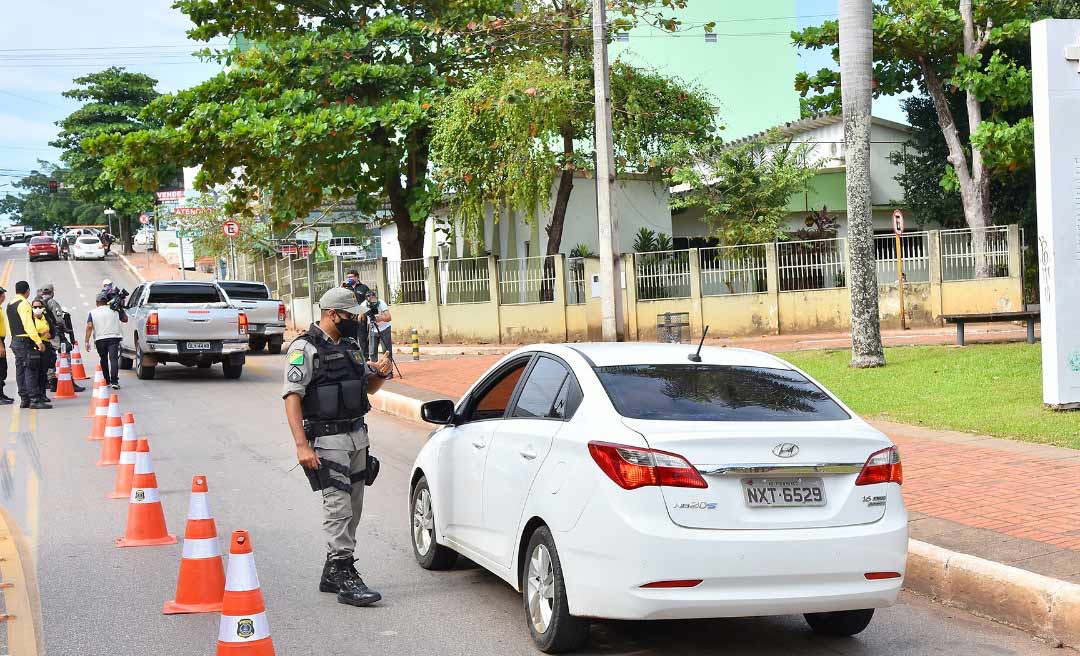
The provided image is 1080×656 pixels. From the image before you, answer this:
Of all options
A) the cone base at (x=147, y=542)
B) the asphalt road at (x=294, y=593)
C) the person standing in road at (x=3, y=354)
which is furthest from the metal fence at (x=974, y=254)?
the cone base at (x=147, y=542)

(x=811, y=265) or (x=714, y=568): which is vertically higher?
(x=811, y=265)

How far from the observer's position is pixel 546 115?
28000mm

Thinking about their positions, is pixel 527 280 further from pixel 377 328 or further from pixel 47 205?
pixel 47 205

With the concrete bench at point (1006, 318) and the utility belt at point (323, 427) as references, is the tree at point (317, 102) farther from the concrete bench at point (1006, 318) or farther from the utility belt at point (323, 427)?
the utility belt at point (323, 427)

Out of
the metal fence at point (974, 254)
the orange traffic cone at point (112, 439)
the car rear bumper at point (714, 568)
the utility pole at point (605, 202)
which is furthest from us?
the metal fence at point (974, 254)

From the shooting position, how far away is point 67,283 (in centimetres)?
5956

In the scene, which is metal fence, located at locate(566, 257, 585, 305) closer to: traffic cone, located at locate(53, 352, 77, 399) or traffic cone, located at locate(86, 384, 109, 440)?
traffic cone, located at locate(53, 352, 77, 399)

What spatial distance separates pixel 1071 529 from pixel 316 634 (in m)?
4.80

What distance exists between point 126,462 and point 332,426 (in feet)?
14.7

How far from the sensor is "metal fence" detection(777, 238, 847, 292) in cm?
2822

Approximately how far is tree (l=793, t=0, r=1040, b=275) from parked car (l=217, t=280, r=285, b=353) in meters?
15.0

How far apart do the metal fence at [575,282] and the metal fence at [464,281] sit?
2.43 meters

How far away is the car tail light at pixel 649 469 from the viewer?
16.8 feet

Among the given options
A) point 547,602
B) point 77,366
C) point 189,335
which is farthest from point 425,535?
point 77,366
